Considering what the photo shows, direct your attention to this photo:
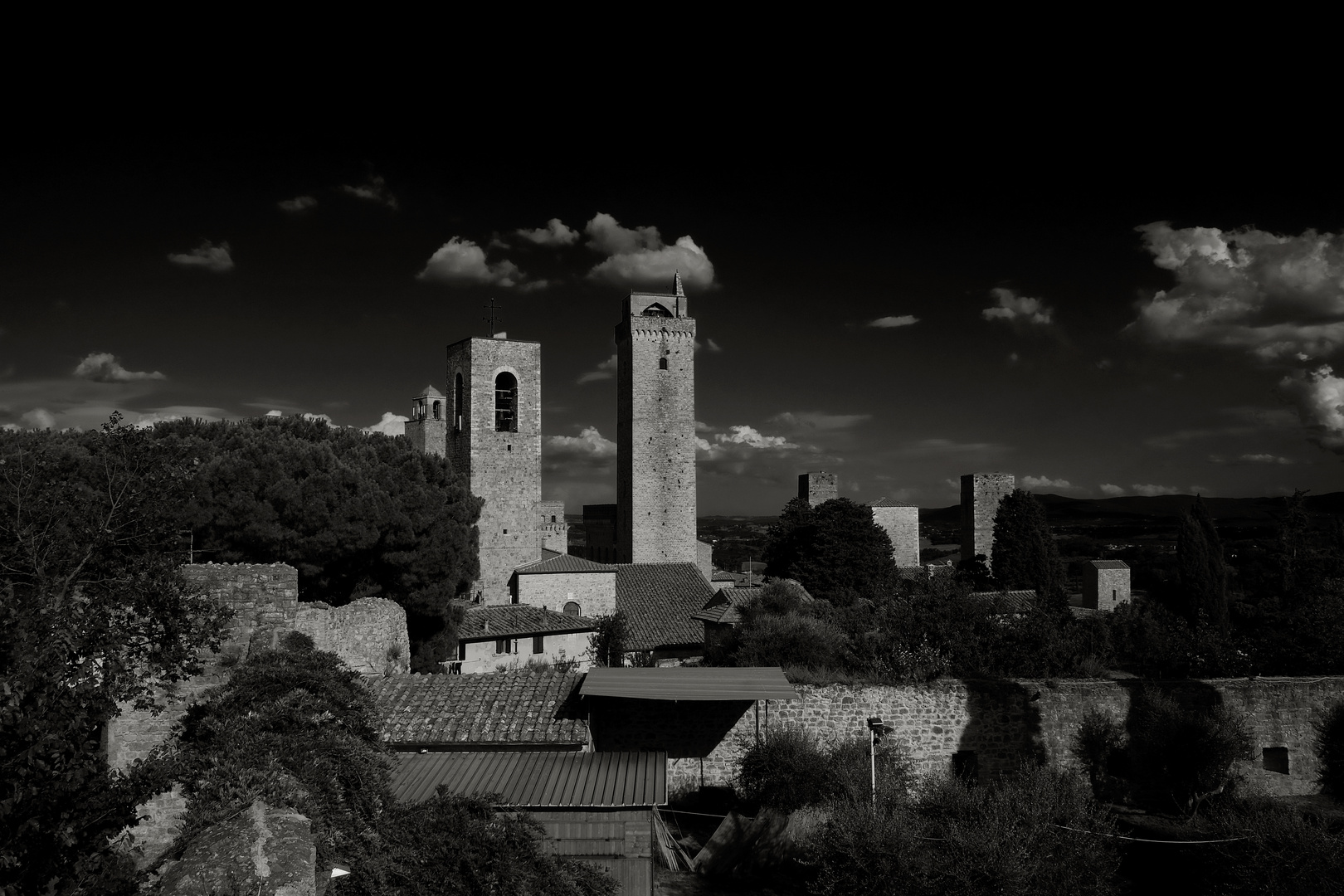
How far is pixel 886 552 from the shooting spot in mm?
38312

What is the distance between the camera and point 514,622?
2564 centimetres

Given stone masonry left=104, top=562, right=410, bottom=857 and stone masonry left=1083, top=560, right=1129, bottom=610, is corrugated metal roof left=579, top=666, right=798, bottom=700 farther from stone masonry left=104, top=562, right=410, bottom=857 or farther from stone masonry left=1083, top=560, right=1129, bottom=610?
stone masonry left=1083, top=560, right=1129, bottom=610

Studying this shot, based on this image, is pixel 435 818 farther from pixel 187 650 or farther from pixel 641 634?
pixel 641 634

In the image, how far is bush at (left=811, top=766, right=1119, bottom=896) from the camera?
6.85 m

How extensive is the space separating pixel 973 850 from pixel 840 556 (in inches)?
1170

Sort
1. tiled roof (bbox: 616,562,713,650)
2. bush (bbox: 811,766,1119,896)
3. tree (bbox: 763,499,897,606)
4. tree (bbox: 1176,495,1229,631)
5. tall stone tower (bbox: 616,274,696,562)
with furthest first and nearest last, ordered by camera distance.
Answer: tall stone tower (bbox: 616,274,696,562) < tree (bbox: 1176,495,1229,631) < tree (bbox: 763,499,897,606) < tiled roof (bbox: 616,562,713,650) < bush (bbox: 811,766,1119,896)

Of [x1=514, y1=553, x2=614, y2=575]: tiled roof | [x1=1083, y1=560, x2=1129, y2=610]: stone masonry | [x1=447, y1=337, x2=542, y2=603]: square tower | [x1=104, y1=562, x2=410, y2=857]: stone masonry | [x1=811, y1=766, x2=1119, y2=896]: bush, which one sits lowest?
[x1=1083, y1=560, x2=1129, y2=610]: stone masonry

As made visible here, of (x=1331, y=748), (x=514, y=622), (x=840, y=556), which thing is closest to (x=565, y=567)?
(x=514, y=622)

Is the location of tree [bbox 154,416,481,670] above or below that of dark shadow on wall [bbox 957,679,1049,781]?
above

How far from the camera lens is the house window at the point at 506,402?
36.8 metres

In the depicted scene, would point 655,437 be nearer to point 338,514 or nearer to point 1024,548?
point 1024,548

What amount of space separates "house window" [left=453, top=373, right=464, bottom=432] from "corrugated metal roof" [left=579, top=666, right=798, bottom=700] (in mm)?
26834

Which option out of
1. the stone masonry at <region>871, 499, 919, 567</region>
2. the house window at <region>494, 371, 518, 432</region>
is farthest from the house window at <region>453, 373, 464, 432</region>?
the stone masonry at <region>871, 499, 919, 567</region>

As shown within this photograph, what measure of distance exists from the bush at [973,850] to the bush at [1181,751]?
3.83 meters
